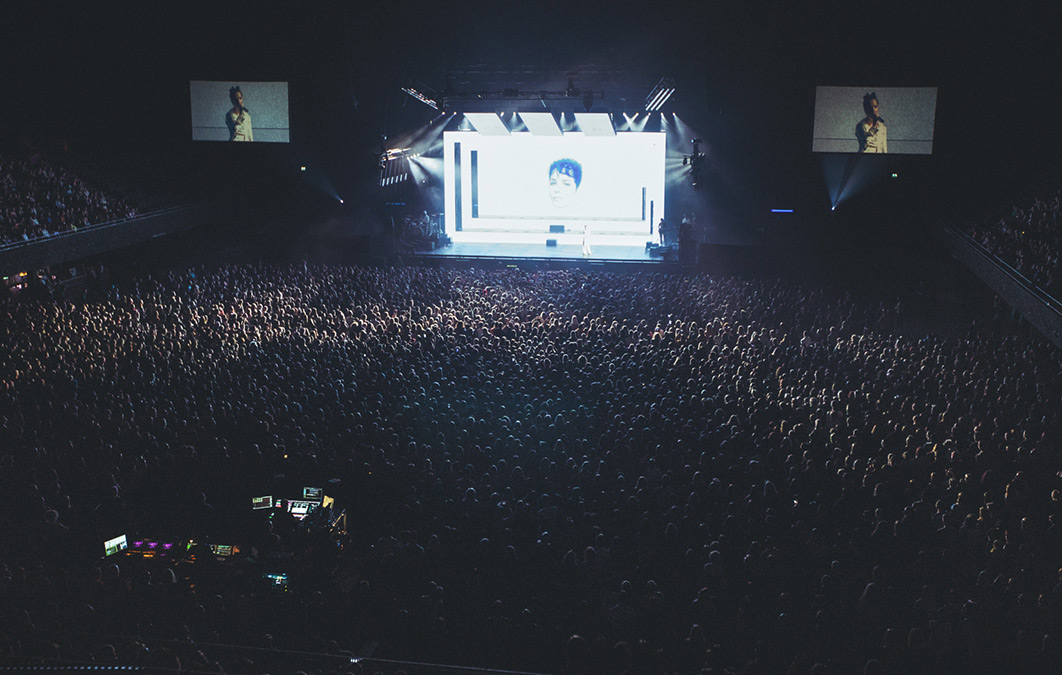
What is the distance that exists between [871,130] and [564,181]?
8.96m

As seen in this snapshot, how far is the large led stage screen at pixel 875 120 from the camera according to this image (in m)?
21.8

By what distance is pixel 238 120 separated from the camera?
25.0 metres

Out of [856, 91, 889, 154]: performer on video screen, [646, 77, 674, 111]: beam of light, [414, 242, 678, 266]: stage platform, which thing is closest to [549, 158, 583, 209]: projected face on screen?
[414, 242, 678, 266]: stage platform

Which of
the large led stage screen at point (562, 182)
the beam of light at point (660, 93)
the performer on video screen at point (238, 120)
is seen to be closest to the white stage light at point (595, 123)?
the large led stage screen at point (562, 182)

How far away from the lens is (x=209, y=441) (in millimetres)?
9203

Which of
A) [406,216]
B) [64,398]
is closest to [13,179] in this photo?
A: [406,216]

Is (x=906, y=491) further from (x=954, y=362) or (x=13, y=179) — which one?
(x=13, y=179)

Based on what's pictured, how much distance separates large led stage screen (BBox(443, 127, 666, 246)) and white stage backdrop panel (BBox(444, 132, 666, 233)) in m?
0.03

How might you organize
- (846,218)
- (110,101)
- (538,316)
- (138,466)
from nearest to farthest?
(138,466) → (538,316) → (846,218) → (110,101)

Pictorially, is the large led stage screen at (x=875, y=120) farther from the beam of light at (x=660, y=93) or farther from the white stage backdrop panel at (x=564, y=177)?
the white stage backdrop panel at (x=564, y=177)

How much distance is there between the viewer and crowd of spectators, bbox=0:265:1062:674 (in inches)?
254

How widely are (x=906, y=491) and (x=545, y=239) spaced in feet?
60.8

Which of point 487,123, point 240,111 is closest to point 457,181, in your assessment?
point 487,123

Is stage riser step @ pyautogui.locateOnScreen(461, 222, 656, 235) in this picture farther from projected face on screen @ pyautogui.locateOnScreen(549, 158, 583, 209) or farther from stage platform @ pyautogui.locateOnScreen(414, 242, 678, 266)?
projected face on screen @ pyautogui.locateOnScreen(549, 158, 583, 209)
